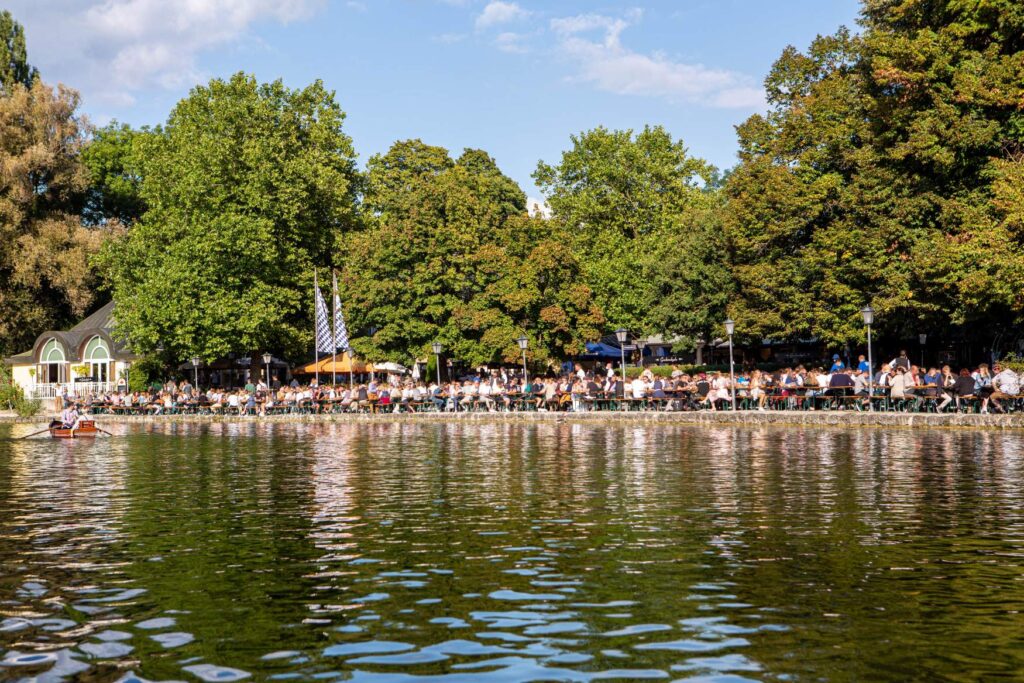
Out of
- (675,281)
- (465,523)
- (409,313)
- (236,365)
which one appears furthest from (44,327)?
(465,523)

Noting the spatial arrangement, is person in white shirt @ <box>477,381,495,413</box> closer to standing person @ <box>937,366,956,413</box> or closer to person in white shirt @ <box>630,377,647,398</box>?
person in white shirt @ <box>630,377,647,398</box>

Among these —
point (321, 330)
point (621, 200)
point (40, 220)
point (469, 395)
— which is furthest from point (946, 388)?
point (40, 220)

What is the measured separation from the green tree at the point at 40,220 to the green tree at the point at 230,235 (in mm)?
2915

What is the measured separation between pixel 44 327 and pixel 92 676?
71187 mm

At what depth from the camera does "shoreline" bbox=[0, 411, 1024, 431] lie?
31016 mm

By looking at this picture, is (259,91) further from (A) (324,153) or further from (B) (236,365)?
(B) (236,365)

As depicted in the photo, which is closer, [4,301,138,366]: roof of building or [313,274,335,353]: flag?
[313,274,335,353]: flag

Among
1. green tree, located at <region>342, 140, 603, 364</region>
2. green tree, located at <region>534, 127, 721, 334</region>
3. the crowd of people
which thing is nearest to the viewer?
the crowd of people

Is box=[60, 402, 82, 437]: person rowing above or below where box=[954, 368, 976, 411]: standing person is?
below

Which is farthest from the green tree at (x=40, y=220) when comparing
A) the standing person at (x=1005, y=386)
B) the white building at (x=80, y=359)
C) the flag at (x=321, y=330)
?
the standing person at (x=1005, y=386)

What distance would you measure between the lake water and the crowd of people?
472 inches

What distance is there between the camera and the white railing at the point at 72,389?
68.4 meters

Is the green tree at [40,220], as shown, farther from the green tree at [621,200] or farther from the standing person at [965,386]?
the standing person at [965,386]

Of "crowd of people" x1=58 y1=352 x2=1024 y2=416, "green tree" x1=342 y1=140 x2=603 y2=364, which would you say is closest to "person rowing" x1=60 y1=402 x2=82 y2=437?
"crowd of people" x1=58 y1=352 x2=1024 y2=416
